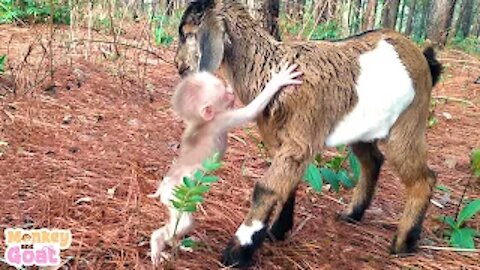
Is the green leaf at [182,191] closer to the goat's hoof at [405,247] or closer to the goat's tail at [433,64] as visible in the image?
the goat's hoof at [405,247]

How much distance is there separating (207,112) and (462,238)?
1.59m

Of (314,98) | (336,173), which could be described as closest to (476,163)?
(336,173)

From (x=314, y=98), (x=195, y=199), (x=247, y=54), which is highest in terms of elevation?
(x=247, y=54)

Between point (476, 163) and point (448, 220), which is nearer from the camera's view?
point (448, 220)

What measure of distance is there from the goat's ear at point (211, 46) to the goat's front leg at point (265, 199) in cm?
48

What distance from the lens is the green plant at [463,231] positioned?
120 inches

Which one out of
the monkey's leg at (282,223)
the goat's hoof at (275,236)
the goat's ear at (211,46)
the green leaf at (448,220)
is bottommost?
the green leaf at (448,220)

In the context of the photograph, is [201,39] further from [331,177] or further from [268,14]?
[268,14]

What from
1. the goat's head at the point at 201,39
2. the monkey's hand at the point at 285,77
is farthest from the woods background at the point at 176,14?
the monkey's hand at the point at 285,77

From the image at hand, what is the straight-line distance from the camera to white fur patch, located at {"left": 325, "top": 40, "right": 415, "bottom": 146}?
2.71 m

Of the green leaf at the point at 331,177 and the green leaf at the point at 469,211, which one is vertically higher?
the green leaf at the point at 469,211

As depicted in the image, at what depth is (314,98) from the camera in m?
2.59

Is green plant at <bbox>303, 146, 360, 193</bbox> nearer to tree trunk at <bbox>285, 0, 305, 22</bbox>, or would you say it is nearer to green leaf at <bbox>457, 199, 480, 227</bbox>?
green leaf at <bbox>457, 199, 480, 227</bbox>

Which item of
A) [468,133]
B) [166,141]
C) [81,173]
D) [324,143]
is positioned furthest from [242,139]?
[468,133]
